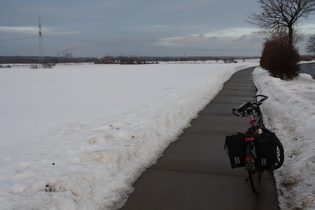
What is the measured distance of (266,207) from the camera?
13.7 ft

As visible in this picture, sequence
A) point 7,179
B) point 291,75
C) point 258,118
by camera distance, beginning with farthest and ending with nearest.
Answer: point 291,75
point 258,118
point 7,179

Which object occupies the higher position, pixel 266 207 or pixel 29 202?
pixel 29 202

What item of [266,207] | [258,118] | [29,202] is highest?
[258,118]

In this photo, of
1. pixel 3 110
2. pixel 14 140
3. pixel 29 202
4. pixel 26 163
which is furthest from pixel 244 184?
pixel 3 110

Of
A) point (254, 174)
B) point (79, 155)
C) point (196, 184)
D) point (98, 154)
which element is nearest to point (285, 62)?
point (254, 174)

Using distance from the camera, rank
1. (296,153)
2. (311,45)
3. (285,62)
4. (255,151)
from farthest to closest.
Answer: (311,45)
(285,62)
(296,153)
(255,151)

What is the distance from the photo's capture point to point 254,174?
15.9ft

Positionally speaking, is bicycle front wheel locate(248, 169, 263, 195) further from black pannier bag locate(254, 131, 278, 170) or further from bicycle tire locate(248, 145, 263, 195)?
black pannier bag locate(254, 131, 278, 170)

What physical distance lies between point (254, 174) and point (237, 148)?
714mm

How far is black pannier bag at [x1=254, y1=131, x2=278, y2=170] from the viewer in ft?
13.8

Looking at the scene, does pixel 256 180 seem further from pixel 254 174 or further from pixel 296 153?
pixel 296 153

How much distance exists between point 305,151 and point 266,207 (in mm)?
1904

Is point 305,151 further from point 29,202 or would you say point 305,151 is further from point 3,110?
point 3,110

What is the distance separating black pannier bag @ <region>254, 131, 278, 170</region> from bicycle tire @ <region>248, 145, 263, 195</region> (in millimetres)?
86
